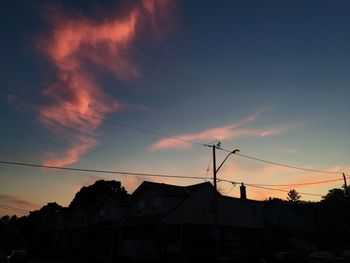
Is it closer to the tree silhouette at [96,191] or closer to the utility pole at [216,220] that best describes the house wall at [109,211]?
the utility pole at [216,220]

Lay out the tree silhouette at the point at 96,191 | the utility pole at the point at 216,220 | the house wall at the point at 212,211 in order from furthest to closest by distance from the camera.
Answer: the tree silhouette at the point at 96,191 → the house wall at the point at 212,211 → the utility pole at the point at 216,220

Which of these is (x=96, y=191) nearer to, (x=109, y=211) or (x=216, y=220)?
(x=109, y=211)

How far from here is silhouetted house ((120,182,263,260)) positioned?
41844mm

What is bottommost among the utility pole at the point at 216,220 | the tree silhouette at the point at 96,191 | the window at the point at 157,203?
the utility pole at the point at 216,220

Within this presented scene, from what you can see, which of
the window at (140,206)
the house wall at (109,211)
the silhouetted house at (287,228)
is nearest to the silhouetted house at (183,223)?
the window at (140,206)

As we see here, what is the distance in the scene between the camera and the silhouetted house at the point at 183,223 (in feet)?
137

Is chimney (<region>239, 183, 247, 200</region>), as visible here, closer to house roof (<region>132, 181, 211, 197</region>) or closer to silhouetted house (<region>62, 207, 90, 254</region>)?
house roof (<region>132, 181, 211, 197</region>)

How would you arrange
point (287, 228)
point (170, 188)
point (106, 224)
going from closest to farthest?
point (170, 188) → point (106, 224) → point (287, 228)

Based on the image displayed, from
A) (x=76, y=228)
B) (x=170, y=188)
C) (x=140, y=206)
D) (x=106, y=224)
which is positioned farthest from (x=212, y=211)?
(x=76, y=228)

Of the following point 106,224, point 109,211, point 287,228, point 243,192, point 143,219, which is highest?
point 243,192

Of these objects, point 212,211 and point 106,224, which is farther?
point 106,224

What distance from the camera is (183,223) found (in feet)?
140

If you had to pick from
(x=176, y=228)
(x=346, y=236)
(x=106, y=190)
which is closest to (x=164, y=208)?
(x=176, y=228)

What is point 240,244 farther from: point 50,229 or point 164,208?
point 50,229
